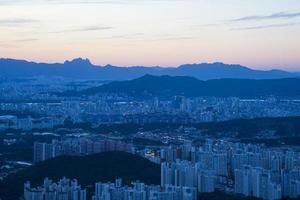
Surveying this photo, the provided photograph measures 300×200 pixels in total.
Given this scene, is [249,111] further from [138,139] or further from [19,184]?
[19,184]

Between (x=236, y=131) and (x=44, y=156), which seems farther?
(x=236, y=131)

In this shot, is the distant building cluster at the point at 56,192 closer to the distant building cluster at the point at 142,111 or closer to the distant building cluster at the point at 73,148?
the distant building cluster at the point at 73,148

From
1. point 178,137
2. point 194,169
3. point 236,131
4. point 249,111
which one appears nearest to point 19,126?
point 178,137

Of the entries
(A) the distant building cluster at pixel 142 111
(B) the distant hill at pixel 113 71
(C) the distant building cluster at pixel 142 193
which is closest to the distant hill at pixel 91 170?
(C) the distant building cluster at pixel 142 193

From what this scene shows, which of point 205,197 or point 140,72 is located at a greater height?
point 140,72

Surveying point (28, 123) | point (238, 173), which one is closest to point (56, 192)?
point (238, 173)

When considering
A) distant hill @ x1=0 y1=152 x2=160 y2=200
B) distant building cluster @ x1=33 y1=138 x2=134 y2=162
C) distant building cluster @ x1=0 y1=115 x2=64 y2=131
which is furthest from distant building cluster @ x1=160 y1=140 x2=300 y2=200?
distant building cluster @ x1=0 y1=115 x2=64 y2=131

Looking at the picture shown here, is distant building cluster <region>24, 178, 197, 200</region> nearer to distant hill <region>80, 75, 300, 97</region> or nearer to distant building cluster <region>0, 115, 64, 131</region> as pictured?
distant building cluster <region>0, 115, 64, 131</region>
